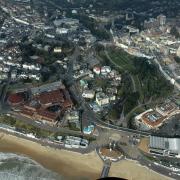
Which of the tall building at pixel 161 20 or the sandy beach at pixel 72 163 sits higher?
the tall building at pixel 161 20

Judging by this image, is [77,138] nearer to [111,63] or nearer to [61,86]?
[61,86]

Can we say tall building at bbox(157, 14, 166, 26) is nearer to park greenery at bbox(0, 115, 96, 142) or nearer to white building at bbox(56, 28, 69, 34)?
white building at bbox(56, 28, 69, 34)

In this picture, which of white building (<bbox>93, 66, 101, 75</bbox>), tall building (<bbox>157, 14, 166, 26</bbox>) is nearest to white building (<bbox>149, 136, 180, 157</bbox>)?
white building (<bbox>93, 66, 101, 75</bbox>)

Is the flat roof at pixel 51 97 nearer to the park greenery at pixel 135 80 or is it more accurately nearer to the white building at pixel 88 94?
the white building at pixel 88 94

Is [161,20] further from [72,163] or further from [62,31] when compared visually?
[72,163]

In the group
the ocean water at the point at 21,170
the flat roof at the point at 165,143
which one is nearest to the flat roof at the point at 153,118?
the flat roof at the point at 165,143

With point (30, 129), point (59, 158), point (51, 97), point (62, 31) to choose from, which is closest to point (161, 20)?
point (62, 31)
